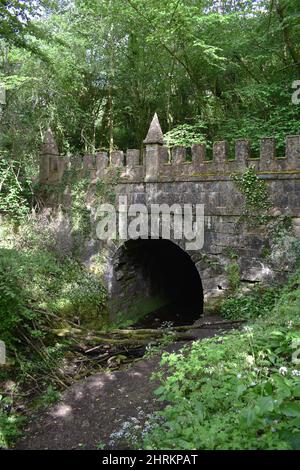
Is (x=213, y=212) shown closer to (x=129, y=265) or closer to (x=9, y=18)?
(x=129, y=265)

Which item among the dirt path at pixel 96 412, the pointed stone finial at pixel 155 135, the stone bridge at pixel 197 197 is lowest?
the dirt path at pixel 96 412

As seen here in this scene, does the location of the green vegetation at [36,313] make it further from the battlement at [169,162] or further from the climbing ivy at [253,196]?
the climbing ivy at [253,196]

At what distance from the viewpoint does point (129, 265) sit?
1052 centimetres

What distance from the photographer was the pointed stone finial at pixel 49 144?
36.0 feet

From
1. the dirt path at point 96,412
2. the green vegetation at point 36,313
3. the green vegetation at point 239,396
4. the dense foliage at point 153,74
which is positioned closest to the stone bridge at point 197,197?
the green vegetation at point 36,313

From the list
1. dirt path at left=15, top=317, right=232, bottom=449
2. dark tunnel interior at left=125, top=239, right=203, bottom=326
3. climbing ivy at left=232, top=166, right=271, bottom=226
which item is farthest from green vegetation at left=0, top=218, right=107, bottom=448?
climbing ivy at left=232, top=166, right=271, bottom=226

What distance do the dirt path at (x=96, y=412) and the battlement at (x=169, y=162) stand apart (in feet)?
14.3

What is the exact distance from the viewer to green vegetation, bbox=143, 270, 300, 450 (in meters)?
2.64

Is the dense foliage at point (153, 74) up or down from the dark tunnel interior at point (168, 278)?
up

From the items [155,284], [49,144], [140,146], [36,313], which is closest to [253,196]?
[36,313]

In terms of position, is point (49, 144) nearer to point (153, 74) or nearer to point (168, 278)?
point (153, 74)

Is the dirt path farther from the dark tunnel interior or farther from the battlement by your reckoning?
the dark tunnel interior

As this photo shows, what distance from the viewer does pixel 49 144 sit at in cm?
1099
